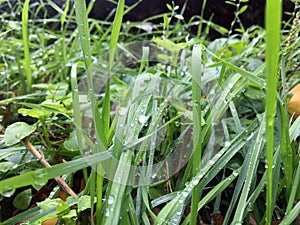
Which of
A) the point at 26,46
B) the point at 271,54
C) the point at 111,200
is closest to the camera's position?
the point at 271,54

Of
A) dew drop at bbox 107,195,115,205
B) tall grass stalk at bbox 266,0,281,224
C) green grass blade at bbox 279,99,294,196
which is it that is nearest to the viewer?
tall grass stalk at bbox 266,0,281,224

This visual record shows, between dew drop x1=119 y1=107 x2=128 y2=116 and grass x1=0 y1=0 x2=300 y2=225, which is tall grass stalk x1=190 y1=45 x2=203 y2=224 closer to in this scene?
grass x1=0 y1=0 x2=300 y2=225

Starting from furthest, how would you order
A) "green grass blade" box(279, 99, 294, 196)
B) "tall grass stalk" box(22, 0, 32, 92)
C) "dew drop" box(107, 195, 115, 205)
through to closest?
"tall grass stalk" box(22, 0, 32, 92) → "green grass blade" box(279, 99, 294, 196) → "dew drop" box(107, 195, 115, 205)

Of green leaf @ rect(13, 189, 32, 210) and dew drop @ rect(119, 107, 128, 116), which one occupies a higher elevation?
dew drop @ rect(119, 107, 128, 116)

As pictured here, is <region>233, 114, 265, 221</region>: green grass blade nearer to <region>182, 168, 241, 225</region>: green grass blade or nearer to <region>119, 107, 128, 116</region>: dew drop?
<region>182, 168, 241, 225</region>: green grass blade

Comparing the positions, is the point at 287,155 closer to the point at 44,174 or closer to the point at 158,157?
the point at 158,157

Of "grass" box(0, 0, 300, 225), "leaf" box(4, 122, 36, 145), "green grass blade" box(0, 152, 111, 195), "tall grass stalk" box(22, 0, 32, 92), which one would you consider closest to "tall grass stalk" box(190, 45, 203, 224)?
"grass" box(0, 0, 300, 225)

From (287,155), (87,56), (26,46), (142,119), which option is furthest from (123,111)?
(26,46)

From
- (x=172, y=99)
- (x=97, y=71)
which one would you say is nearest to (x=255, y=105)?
(x=172, y=99)

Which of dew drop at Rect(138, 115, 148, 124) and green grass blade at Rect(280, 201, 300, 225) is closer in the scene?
green grass blade at Rect(280, 201, 300, 225)

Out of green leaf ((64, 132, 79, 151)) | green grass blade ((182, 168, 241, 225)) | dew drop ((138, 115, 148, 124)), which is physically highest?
dew drop ((138, 115, 148, 124))
